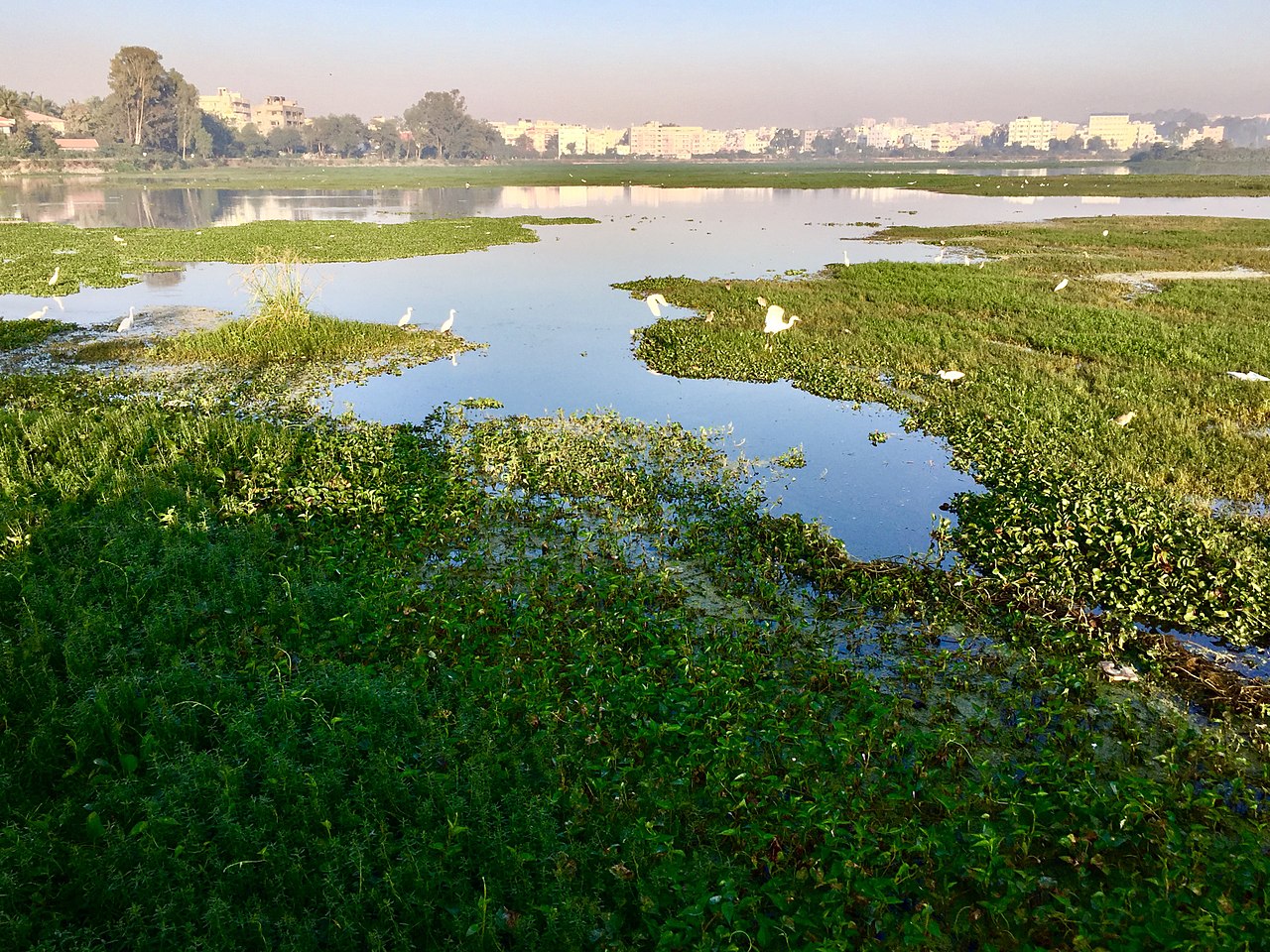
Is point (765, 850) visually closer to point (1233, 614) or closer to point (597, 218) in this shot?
point (1233, 614)

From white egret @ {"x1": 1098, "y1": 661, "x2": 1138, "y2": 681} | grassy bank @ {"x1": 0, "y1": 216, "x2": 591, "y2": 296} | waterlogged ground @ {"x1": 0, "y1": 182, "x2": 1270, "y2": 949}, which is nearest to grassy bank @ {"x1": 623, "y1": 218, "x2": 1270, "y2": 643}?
waterlogged ground @ {"x1": 0, "y1": 182, "x2": 1270, "y2": 949}

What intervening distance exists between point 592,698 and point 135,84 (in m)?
143

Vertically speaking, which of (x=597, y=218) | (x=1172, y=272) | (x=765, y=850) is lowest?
(x=765, y=850)

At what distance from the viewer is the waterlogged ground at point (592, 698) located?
378 cm

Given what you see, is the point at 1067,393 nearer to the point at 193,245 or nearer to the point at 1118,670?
the point at 1118,670

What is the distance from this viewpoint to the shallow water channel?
1003cm

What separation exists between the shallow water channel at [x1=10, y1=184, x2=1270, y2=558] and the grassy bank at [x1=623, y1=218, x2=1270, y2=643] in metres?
0.91

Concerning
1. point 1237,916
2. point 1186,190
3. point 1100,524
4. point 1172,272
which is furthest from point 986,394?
point 1186,190

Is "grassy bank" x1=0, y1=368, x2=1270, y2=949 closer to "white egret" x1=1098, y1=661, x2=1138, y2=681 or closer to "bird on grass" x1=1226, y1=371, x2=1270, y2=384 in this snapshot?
"white egret" x1=1098, y1=661, x2=1138, y2=681

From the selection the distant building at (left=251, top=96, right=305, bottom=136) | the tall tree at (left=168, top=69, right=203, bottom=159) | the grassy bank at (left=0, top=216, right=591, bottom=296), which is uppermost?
the distant building at (left=251, top=96, right=305, bottom=136)

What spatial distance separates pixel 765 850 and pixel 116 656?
15.6 ft

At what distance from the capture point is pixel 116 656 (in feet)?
17.8

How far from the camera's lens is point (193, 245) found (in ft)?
100

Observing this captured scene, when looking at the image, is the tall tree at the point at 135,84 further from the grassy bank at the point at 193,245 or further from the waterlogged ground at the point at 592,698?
the waterlogged ground at the point at 592,698
